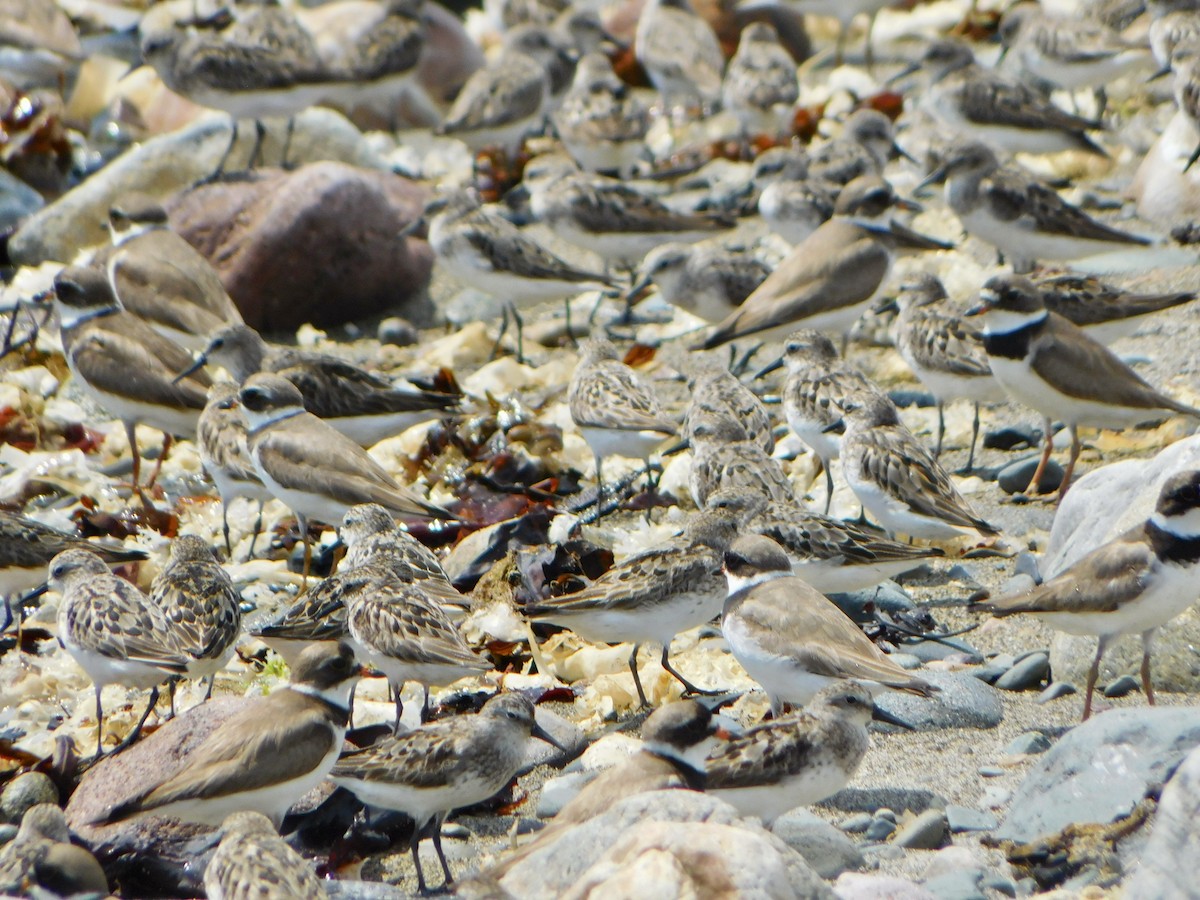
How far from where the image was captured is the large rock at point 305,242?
1358 centimetres

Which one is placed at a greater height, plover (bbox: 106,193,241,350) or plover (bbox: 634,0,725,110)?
plover (bbox: 106,193,241,350)

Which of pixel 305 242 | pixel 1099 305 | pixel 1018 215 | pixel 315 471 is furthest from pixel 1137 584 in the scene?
pixel 305 242

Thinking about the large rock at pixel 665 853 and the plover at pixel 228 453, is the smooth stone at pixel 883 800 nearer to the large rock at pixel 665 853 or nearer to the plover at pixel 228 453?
the large rock at pixel 665 853

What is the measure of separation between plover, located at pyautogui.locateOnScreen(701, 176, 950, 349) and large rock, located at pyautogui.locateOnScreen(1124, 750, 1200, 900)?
680cm

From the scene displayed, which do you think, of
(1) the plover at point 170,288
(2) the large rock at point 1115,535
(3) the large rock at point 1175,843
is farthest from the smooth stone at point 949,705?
(1) the plover at point 170,288

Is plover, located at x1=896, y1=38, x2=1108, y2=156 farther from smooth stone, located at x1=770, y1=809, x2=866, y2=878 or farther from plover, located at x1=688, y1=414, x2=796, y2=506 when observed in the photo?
smooth stone, located at x1=770, y1=809, x2=866, y2=878

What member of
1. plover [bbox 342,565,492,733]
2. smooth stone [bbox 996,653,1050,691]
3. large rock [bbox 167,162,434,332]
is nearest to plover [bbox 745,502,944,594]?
smooth stone [bbox 996,653,1050,691]

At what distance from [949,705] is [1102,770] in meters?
1.30

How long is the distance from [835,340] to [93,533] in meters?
5.92

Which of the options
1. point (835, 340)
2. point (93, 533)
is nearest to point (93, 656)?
point (93, 533)

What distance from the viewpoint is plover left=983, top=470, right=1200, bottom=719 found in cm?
629

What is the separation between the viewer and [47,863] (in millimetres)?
5539

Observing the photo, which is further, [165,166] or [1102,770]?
[165,166]

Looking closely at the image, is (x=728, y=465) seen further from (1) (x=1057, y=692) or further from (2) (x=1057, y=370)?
(1) (x=1057, y=692)
